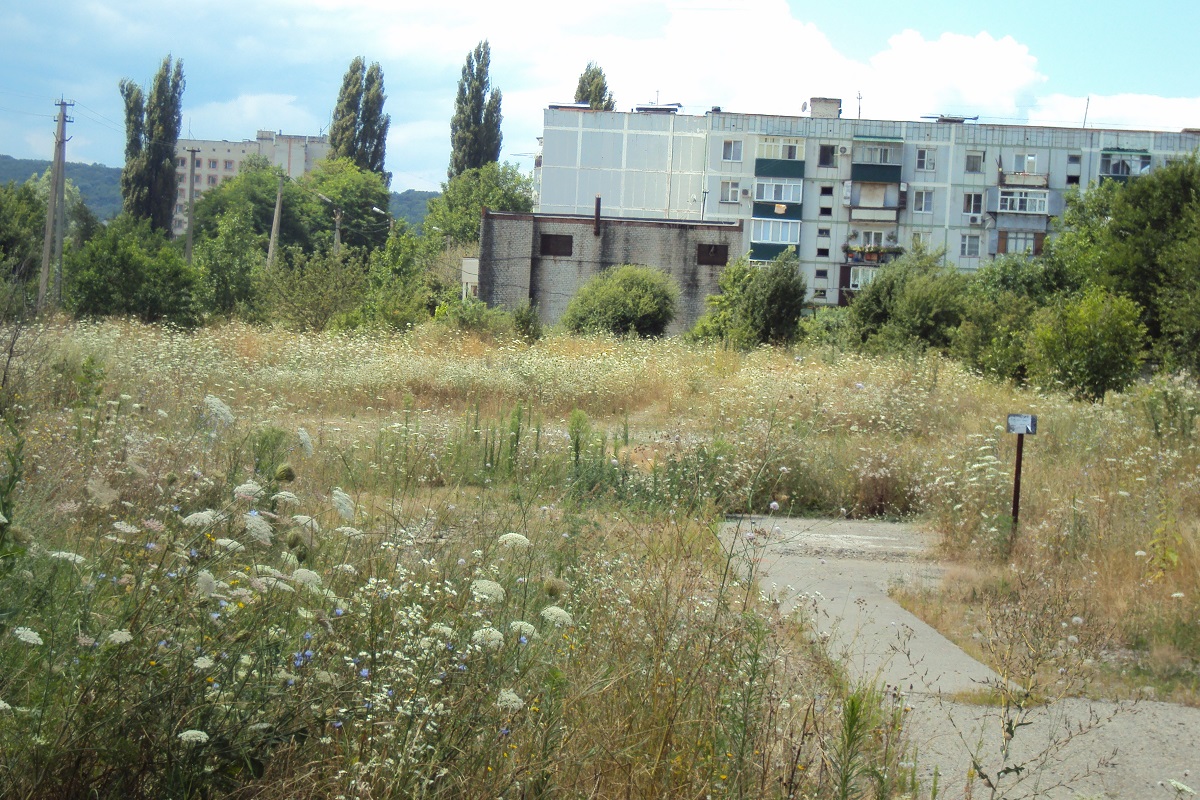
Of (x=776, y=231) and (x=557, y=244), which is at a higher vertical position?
(x=776, y=231)

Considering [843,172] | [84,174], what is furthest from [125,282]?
[84,174]

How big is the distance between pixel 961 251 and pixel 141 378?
61523 millimetres

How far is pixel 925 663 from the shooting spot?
530 centimetres

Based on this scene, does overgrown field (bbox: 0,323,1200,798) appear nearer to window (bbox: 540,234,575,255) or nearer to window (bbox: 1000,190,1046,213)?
window (bbox: 540,234,575,255)

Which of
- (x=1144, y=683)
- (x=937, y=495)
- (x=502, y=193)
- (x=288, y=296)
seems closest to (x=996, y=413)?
(x=937, y=495)

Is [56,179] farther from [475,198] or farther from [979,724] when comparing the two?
[475,198]

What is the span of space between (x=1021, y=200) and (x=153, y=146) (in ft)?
184

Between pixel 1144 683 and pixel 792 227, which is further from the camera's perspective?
pixel 792 227

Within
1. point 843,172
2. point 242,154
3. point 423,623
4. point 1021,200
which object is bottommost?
point 423,623

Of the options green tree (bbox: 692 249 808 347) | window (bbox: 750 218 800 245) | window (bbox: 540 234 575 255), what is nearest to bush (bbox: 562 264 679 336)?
green tree (bbox: 692 249 808 347)

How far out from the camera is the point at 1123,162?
65562 mm

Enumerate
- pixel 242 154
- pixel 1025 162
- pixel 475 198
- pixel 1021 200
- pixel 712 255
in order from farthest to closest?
pixel 242 154 < pixel 475 198 < pixel 1025 162 < pixel 1021 200 < pixel 712 255

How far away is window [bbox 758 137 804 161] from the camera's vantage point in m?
64.4

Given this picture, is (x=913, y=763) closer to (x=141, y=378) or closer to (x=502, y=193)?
(x=141, y=378)
